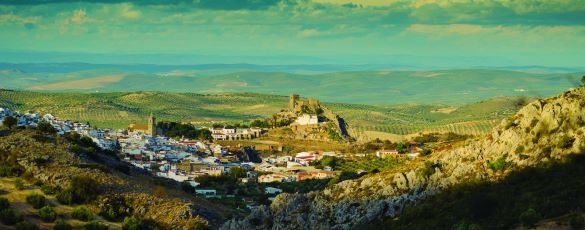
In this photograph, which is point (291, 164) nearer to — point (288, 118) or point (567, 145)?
point (288, 118)

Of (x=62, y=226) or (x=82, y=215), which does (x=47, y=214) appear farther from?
(x=82, y=215)

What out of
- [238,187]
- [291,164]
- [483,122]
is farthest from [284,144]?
[483,122]

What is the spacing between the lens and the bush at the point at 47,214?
1647 inches

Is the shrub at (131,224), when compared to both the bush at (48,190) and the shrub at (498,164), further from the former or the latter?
the shrub at (498,164)

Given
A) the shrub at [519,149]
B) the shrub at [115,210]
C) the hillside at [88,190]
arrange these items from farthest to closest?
1. the hillside at [88,190]
2. the shrub at [115,210]
3. the shrub at [519,149]

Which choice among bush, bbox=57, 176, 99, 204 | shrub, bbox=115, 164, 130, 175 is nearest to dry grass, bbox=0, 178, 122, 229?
bush, bbox=57, 176, 99, 204

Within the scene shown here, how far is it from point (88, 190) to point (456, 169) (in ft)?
60.0

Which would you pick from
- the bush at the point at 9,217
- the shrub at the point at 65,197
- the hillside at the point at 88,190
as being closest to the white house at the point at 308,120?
the hillside at the point at 88,190

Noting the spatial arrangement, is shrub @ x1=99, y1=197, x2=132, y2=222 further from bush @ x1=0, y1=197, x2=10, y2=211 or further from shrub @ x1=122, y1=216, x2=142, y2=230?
bush @ x1=0, y1=197, x2=10, y2=211

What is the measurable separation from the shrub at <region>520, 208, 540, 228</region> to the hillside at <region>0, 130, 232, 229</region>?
19.2 m

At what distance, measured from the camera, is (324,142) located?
120 m

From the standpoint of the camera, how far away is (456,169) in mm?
35188

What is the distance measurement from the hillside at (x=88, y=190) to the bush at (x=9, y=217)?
1239 mm

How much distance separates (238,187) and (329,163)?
75.1ft
